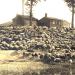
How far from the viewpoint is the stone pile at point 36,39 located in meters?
58.0

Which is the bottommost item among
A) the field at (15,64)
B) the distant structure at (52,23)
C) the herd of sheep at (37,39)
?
the field at (15,64)

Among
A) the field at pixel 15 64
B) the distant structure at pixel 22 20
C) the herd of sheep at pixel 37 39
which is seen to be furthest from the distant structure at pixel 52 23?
the field at pixel 15 64

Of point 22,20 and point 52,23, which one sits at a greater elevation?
point 22,20

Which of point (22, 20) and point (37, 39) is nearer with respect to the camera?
point (37, 39)

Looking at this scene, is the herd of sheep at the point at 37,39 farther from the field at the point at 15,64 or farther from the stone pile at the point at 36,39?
the field at the point at 15,64

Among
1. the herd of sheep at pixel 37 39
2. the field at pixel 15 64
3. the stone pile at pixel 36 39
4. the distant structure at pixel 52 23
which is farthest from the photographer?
the distant structure at pixel 52 23

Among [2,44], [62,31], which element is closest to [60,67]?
[2,44]

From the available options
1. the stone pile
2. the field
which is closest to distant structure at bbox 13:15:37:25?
the stone pile

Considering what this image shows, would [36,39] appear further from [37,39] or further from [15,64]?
[15,64]

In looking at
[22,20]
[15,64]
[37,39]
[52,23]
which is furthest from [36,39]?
[22,20]

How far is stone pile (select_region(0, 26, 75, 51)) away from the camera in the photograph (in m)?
58.0

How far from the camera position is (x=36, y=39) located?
64.1 metres

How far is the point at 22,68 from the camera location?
1815 inches

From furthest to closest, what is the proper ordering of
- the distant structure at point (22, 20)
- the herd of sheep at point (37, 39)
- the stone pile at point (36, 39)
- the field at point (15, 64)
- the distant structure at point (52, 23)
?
1. the distant structure at point (22, 20)
2. the distant structure at point (52, 23)
3. the stone pile at point (36, 39)
4. the herd of sheep at point (37, 39)
5. the field at point (15, 64)
